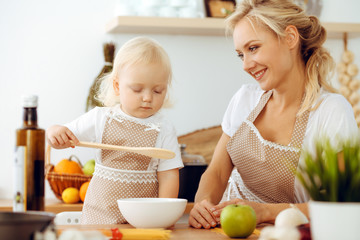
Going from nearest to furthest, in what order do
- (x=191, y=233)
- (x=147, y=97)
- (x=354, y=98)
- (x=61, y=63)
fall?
1. (x=191, y=233)
2. (x=147, y=97)
3. (x=61, y=63)
4. (x=354, y=98)

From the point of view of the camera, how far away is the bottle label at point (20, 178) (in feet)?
3.44

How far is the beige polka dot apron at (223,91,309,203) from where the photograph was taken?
5.85ft

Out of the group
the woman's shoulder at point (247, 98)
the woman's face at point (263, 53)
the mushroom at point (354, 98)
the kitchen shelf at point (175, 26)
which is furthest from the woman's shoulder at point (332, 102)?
the mushroom at point (354, 98)

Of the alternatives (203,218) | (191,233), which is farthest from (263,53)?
(191,233)

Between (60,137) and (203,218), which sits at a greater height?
(60,137)

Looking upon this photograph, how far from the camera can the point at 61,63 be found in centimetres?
293

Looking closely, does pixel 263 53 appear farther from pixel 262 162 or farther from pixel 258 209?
pixel 258 209

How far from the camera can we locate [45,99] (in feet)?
9.53

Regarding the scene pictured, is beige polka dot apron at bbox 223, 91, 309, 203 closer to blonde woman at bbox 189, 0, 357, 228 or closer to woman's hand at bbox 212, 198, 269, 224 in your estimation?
blonde woman at bbox 189, 0, 357, 228

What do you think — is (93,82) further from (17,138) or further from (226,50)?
(17,138)

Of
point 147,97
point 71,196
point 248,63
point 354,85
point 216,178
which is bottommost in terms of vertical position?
point 71,196

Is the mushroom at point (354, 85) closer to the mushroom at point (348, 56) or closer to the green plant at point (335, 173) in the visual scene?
the mushroom at point (348, 56)

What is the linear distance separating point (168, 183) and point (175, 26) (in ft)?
4.56

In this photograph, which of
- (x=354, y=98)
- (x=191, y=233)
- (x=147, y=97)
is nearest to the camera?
(x=191, y=233)
